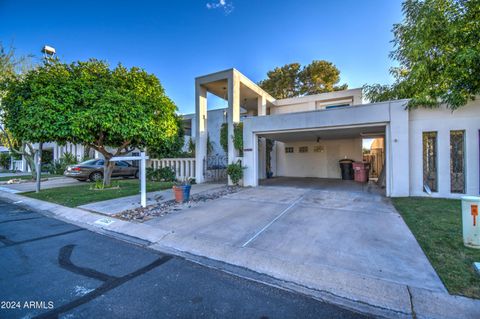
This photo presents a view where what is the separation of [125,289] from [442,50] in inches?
441

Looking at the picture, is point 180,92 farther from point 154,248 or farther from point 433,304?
point 433,304

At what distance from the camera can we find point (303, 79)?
2198cm

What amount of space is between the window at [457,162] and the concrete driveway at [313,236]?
280cm

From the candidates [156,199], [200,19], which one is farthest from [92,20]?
[156,199]

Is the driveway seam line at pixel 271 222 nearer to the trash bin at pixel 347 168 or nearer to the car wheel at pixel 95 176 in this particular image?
the trash bin at pixel 347 168

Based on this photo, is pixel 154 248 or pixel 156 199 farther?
pixel 156 199

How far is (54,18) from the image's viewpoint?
30.8ft

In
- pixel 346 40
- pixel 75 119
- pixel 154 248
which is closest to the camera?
pixel 154 248

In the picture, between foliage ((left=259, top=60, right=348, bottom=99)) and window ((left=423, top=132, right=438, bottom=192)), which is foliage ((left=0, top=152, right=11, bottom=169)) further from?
window ((left=423, top=132, right=438, bottom=192))

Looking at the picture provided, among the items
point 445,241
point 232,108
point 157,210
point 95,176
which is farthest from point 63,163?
point 445,241

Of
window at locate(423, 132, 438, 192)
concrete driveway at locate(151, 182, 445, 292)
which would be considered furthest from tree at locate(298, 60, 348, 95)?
concrete driveway at locate(151, 182, 445, 292)

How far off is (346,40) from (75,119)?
40.6 ft

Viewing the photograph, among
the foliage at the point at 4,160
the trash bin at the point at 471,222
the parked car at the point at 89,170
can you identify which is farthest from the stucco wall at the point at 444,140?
the foliage at the point at 4,160

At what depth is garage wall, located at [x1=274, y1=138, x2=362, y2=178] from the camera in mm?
13827
